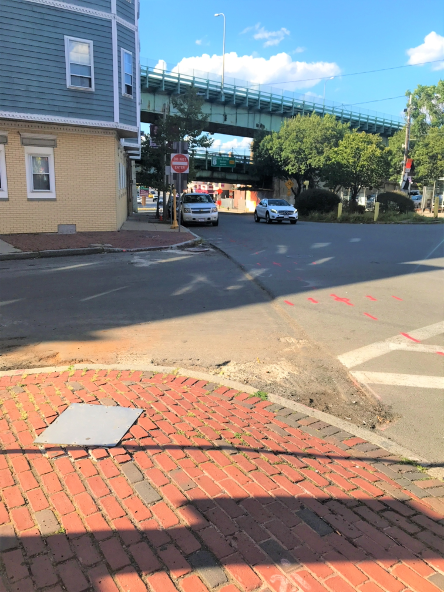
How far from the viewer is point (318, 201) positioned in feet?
121

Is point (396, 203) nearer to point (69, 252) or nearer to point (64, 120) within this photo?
point (64, 120)

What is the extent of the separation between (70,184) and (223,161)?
39976 mm

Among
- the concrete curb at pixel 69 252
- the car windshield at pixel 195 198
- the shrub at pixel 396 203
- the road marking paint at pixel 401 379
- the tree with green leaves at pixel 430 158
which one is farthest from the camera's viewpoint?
the tree with green leaves at pixel 430 158

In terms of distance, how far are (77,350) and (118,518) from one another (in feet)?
10.8

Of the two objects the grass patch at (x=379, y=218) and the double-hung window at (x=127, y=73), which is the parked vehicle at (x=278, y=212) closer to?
the grass patch at (x=379, y=218)

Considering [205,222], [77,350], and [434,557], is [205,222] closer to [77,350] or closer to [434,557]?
[77,350]

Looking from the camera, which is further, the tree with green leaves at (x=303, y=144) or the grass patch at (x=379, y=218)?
the tree with green leaves at (x=303, y=144)

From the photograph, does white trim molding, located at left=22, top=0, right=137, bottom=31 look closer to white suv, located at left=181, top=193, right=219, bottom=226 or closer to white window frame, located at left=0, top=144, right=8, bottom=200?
white window frame, located at left=0, top=144, right=8, bottom=200

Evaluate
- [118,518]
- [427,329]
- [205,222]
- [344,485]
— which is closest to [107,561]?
[118,518]

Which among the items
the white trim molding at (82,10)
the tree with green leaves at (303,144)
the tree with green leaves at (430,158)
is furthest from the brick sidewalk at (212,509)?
the tree with green leaves at (430,158)

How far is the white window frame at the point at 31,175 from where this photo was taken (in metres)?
16.6

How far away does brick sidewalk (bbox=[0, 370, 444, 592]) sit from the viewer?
2346 millimetres

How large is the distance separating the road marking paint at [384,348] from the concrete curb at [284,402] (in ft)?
4.60

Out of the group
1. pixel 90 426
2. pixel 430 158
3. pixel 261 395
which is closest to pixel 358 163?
pixel 430 158
